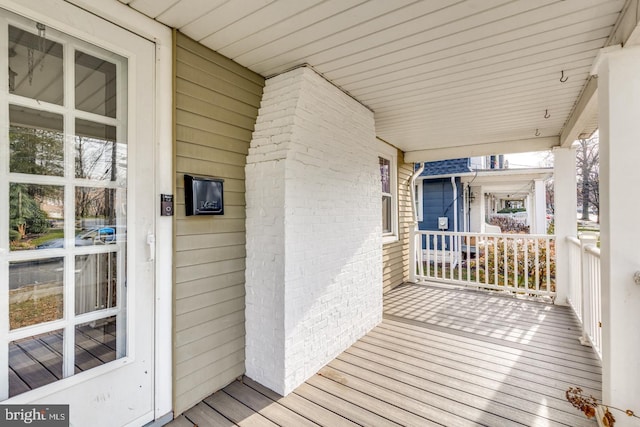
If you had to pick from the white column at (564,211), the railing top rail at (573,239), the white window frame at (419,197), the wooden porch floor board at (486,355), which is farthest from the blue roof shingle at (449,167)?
the wooden porch floor board at (486,355)

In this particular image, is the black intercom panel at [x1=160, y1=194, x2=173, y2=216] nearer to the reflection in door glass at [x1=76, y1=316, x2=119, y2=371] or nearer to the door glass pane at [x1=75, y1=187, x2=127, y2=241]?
the door glass pane at [x1=75, y1=187, x2=127, y2=241]

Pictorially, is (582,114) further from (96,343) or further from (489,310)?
(96,343)

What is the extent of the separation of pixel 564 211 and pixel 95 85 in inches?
211

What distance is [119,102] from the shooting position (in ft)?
5.81

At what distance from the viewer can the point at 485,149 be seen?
4.84m

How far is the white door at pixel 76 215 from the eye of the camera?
1.41m

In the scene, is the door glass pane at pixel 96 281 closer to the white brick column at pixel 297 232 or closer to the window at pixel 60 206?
the window at pixel 60 206

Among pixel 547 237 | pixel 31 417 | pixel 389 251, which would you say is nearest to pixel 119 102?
pixel 31 417

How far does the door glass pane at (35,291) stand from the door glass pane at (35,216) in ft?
0.30

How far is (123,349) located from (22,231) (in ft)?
2.75

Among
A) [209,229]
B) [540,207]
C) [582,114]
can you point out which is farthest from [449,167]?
[209,229]

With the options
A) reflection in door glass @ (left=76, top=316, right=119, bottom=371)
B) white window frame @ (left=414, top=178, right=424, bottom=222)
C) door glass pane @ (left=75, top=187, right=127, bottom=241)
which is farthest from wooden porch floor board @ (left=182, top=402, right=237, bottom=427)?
white window frame @ (left=414, top=178, right=424, bottom=222)

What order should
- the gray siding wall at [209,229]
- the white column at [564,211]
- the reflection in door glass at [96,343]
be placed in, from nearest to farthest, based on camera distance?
the reflection in door glass at [96,343]
the gray siding wall at [209,229]
the white column at [564,211]

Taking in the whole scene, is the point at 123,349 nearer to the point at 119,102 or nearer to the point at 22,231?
the point at 22,231
